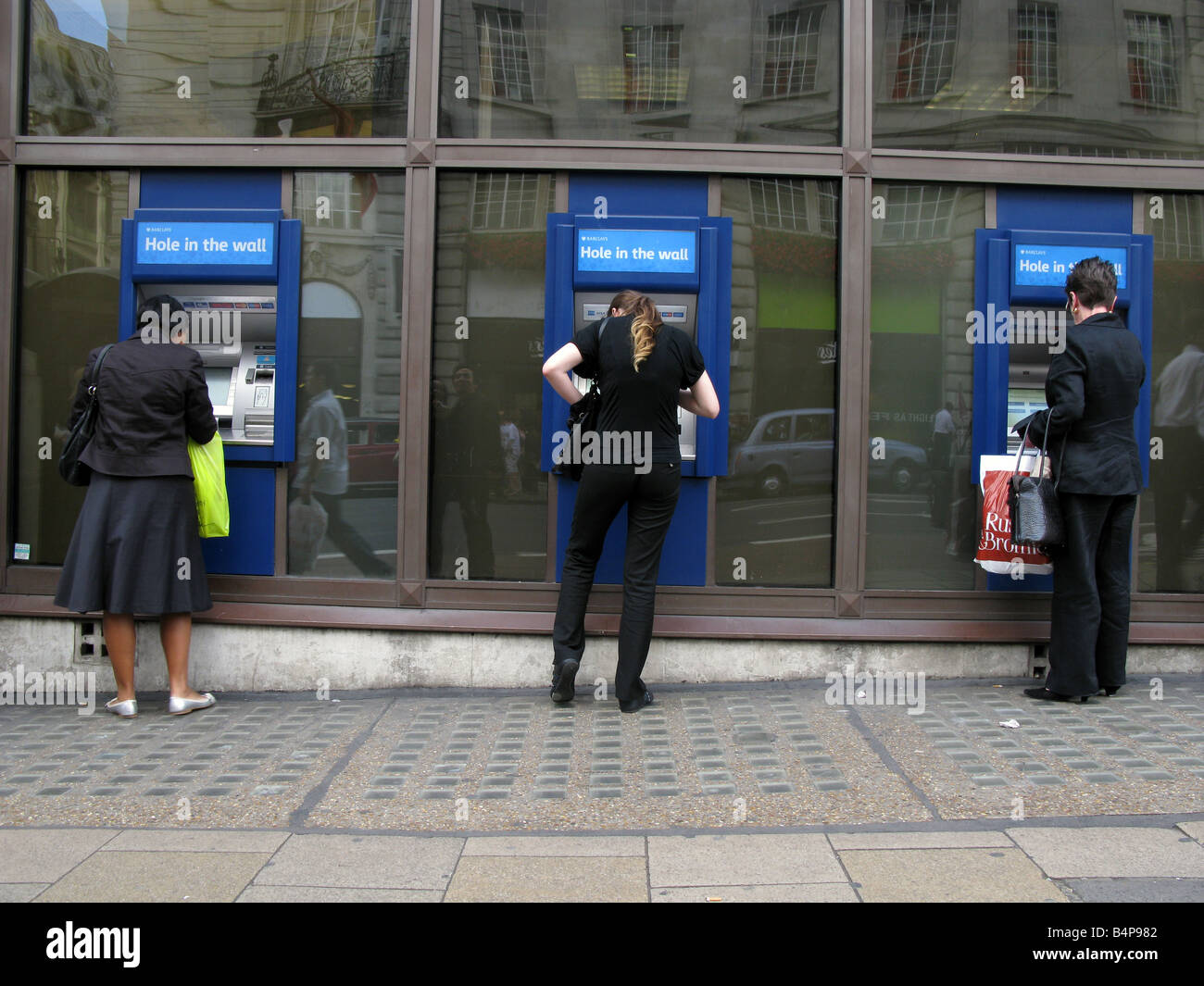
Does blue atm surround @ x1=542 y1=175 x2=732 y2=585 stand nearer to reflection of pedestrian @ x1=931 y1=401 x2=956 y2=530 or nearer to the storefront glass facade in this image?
the storefront glass facade

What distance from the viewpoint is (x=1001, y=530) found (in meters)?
5.25

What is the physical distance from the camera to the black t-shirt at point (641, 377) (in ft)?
16.0

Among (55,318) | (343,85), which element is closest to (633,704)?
(343,85)

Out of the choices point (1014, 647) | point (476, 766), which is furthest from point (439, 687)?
point (1014, 647)

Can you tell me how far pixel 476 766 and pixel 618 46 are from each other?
12.7 ft

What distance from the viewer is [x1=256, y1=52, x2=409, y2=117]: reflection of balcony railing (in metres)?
5.72

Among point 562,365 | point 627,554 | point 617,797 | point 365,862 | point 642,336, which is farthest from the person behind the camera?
point 627,554

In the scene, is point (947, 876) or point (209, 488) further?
point (209, 488)

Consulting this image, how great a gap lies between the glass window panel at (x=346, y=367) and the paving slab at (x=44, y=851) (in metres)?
2.23

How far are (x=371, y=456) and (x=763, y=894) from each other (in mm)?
3404

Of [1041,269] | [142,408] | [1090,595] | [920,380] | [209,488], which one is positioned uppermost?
[1041,269]

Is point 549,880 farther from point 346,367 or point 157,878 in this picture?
point 346,367

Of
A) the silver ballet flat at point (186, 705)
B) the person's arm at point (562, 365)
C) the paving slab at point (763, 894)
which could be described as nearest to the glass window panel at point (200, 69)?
the person's arm at point (562, 365)

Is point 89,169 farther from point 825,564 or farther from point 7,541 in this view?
point 825,564
